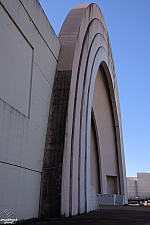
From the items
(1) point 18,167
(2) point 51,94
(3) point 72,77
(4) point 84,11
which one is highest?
(4) point 84,11

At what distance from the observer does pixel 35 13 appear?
30.2 feet

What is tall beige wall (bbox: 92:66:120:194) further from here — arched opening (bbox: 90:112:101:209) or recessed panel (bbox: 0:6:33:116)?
recessed panel (bbox: 0:6:33:116)

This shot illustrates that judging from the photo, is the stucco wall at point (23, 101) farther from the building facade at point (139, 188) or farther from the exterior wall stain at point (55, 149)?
the building facade at point (139, 188)

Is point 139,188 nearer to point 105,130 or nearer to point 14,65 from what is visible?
point 105,130

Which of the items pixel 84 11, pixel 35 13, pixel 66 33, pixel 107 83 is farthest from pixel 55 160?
pixel 107 83

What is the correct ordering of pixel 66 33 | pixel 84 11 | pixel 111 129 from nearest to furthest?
pixel 66 33
pixel 84 11
pixel 111 129

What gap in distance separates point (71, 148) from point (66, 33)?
5.30 meters

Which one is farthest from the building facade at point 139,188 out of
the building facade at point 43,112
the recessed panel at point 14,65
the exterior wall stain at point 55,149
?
the recessed panel at point 14,65

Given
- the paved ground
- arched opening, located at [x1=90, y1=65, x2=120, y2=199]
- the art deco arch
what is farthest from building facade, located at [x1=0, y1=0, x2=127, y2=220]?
arched opening, located at [x1=90, y1=65, x2=120, y2=199]

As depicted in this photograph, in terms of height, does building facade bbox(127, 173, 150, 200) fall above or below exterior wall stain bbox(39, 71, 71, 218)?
below

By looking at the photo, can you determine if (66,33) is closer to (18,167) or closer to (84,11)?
(84,11)

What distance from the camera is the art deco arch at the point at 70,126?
918 centimetres

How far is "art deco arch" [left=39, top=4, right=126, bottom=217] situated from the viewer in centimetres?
918

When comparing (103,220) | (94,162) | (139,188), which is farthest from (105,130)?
(139,188)
